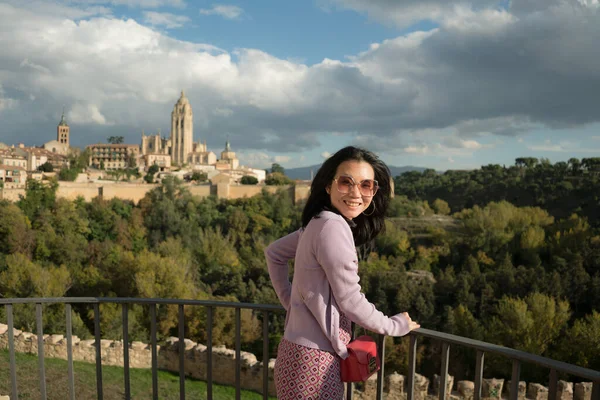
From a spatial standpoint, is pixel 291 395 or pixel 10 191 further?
pixel 10 191

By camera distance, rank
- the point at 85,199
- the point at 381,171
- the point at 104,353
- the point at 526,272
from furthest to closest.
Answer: the point at 85,199, the point at 526,272, the point at 104,353, the point at 381,171

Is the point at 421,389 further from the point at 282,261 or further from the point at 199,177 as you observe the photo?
the point at 199,177

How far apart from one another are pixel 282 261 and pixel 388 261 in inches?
1103

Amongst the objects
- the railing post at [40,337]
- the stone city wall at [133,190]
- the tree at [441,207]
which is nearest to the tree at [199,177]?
the stone city wall at [133,190]

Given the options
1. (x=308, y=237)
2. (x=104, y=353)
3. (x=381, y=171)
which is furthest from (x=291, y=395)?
(x=104, y=353)

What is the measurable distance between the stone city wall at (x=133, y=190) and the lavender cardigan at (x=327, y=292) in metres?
33.8

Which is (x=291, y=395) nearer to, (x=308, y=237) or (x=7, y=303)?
(x=308, y=237)

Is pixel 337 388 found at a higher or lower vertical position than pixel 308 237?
lower

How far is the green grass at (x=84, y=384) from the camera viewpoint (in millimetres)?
4477

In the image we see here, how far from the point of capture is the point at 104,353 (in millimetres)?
10852

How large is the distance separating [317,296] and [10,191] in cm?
3988

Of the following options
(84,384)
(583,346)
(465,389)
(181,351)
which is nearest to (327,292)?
(181,351)

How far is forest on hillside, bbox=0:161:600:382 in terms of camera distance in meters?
16.8

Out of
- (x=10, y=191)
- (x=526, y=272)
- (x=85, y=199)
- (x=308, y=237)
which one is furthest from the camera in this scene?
(x=85, y=199)
